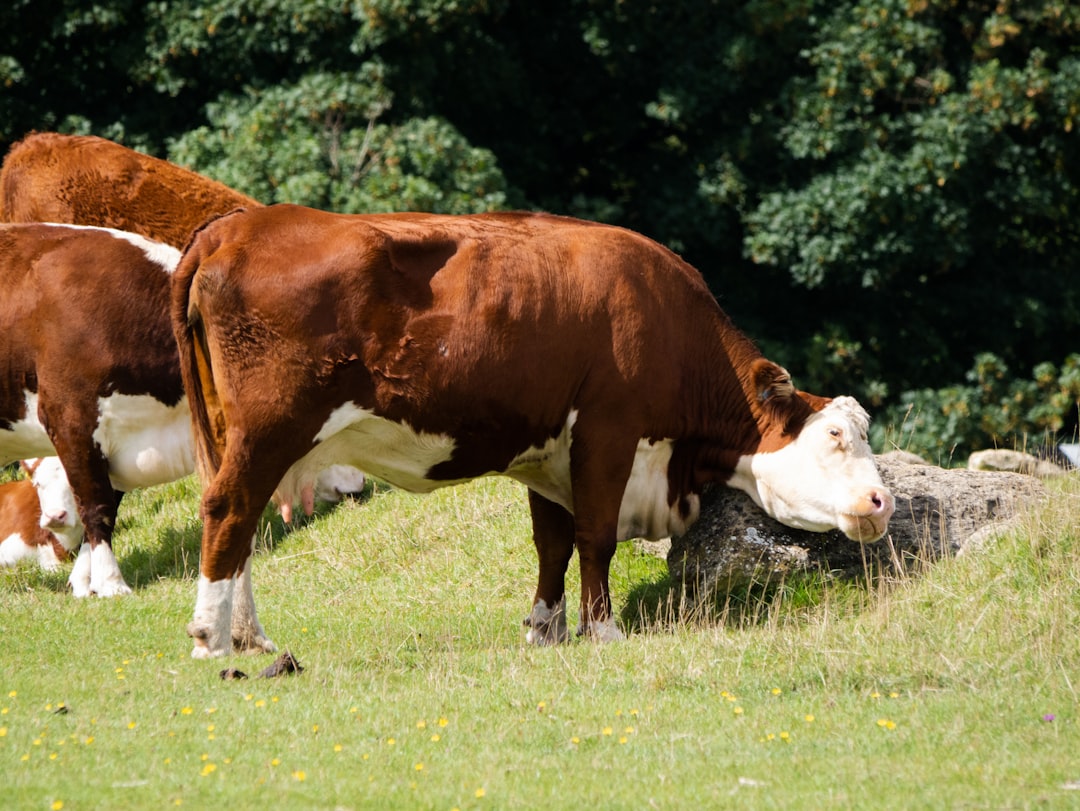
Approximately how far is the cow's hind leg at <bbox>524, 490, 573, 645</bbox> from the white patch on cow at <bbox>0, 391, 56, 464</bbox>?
12.2ft

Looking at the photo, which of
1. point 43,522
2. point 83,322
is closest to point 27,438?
point 83,322

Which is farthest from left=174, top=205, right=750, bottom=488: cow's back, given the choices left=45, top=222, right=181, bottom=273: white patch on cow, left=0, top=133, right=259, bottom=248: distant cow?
left=0, top=133, right=259, bottom=248: distant cow

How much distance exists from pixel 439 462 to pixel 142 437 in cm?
322

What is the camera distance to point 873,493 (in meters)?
8.72

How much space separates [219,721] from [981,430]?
47.7 ft

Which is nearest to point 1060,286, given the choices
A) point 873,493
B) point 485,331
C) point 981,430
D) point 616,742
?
point 981,430

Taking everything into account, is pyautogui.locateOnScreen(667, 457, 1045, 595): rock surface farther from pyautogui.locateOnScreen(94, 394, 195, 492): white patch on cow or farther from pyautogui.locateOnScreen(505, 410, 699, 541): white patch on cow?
pyautogui.locateOnScreen(94, 394, 195, 492): white patch on cow

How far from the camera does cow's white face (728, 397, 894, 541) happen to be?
8734 millimetres

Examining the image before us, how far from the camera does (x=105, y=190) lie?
1202cm

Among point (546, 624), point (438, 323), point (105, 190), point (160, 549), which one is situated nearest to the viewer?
point (438, 323)

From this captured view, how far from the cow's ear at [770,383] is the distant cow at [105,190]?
4.65 metres

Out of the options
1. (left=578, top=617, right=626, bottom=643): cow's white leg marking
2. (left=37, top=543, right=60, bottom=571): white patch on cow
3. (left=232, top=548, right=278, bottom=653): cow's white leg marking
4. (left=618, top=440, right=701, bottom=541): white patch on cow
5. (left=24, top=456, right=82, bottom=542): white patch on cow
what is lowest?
(left=37, top=543, right=60, bottom=571): white patch on cow

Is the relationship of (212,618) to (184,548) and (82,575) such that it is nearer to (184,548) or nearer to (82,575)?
(82,575)

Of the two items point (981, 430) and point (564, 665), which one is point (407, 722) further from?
point (981, 430)
